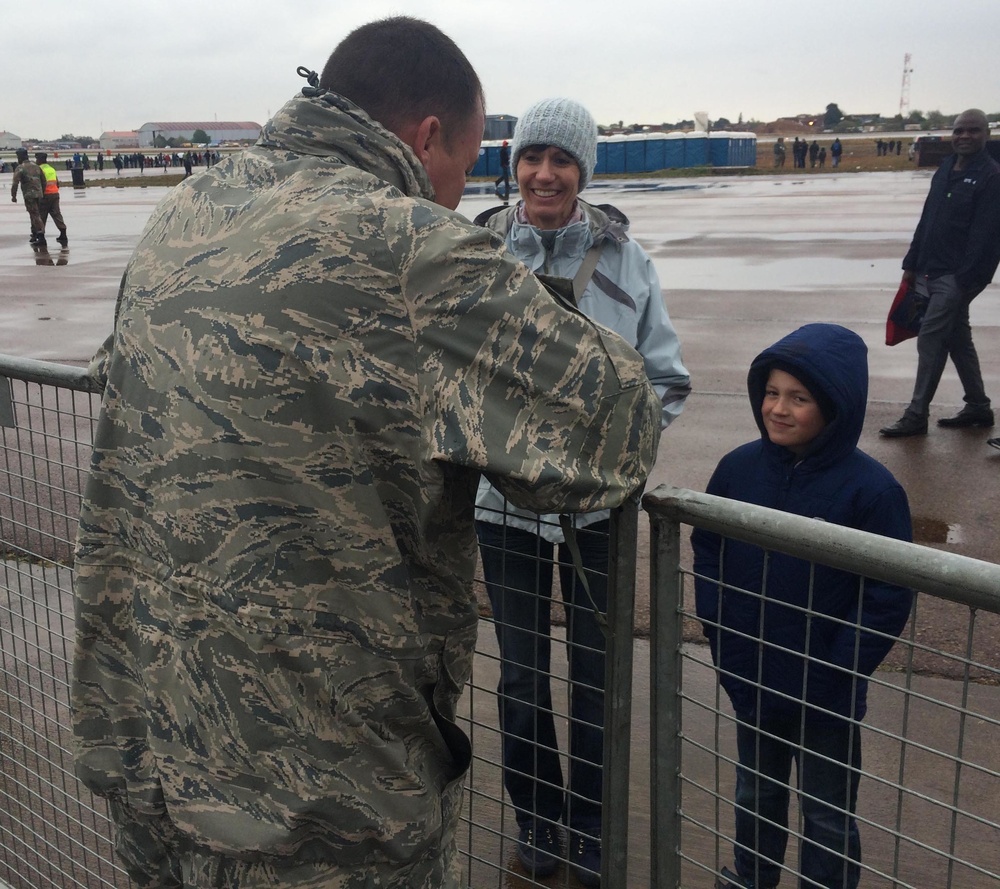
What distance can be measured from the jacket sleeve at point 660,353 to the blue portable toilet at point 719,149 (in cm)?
5600

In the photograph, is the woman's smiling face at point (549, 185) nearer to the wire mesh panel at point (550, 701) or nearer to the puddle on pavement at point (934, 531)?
the wire mesh panel at point (550, 701)

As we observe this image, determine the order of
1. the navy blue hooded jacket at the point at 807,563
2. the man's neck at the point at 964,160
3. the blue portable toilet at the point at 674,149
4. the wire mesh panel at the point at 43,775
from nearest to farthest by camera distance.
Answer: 1. the navy blue hooded jacket at the point at 807,563
2. the wire mesh panel at the point at 43,775
3. the man's neck at the point at 964,160
4. the blue portable toilet at the point at 674,149

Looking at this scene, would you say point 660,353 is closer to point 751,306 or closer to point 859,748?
point 859,748

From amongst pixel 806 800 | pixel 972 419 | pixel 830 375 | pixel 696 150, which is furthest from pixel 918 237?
pixel 696 150

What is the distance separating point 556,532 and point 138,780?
1201 mm

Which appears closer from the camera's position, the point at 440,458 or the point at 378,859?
the point at 440,458

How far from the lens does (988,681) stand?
3693 millimetres

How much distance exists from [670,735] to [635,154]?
57.2m

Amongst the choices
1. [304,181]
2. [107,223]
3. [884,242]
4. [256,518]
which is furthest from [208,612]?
[107,223]

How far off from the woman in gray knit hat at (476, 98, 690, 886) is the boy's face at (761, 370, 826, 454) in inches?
15.1

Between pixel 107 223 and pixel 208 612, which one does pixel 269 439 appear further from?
pixel 107 223

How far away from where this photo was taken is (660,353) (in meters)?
2.93

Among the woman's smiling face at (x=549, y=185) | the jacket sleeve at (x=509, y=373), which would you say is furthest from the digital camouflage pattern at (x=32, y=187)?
the jacket sleeve at (x=509, y=373)

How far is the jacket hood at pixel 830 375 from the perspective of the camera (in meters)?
2.41
